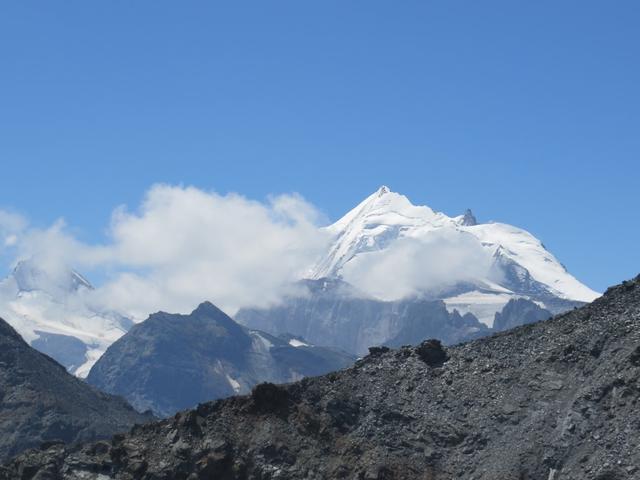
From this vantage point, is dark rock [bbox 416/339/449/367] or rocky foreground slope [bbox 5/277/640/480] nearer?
rocky foreground slope [bbox 5/277/640/480]

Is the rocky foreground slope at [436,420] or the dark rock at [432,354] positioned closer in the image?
the rocky foreground slope at [436,420]

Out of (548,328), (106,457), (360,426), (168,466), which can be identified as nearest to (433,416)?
(360,426)

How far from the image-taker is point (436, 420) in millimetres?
116938

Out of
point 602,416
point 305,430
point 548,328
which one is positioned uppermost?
point 548,328

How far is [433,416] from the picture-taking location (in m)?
118

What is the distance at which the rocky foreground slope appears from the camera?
351 ft

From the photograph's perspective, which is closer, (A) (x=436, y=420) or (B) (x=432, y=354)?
(A) (x=436, y=420)

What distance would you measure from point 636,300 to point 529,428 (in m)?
17.3

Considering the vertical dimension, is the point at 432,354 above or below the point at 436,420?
above

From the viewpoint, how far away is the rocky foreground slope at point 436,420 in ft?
351

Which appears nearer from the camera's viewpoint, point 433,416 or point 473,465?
point 473,465

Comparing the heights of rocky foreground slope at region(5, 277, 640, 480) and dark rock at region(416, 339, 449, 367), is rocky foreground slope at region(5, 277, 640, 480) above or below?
below

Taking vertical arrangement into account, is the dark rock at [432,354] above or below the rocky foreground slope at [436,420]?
above

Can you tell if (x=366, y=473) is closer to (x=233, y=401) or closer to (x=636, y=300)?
(x=233, y=401)
